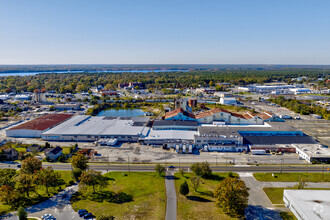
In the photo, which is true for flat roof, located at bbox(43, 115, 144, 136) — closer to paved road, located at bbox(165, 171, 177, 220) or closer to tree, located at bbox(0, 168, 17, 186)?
paved road, located at bbox(165, 171, 177, 220)

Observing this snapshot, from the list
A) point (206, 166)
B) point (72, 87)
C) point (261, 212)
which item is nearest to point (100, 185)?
point (206, 166)

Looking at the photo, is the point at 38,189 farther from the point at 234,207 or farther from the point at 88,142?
the point at 234,207

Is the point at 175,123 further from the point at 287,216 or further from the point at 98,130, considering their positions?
the point at 287,216

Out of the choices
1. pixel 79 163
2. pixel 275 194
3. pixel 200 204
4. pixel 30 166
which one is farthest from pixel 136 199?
pixel 275 194

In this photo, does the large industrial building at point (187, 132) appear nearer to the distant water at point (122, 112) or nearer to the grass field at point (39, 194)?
the grass field at point (39, 194)

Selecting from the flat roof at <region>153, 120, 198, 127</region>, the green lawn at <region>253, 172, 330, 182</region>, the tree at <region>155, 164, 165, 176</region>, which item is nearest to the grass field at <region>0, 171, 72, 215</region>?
the tree at <region>155, 164, 165, 176</region>

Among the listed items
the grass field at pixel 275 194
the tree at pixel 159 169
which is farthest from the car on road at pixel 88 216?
the grass field at pixel 275 194
